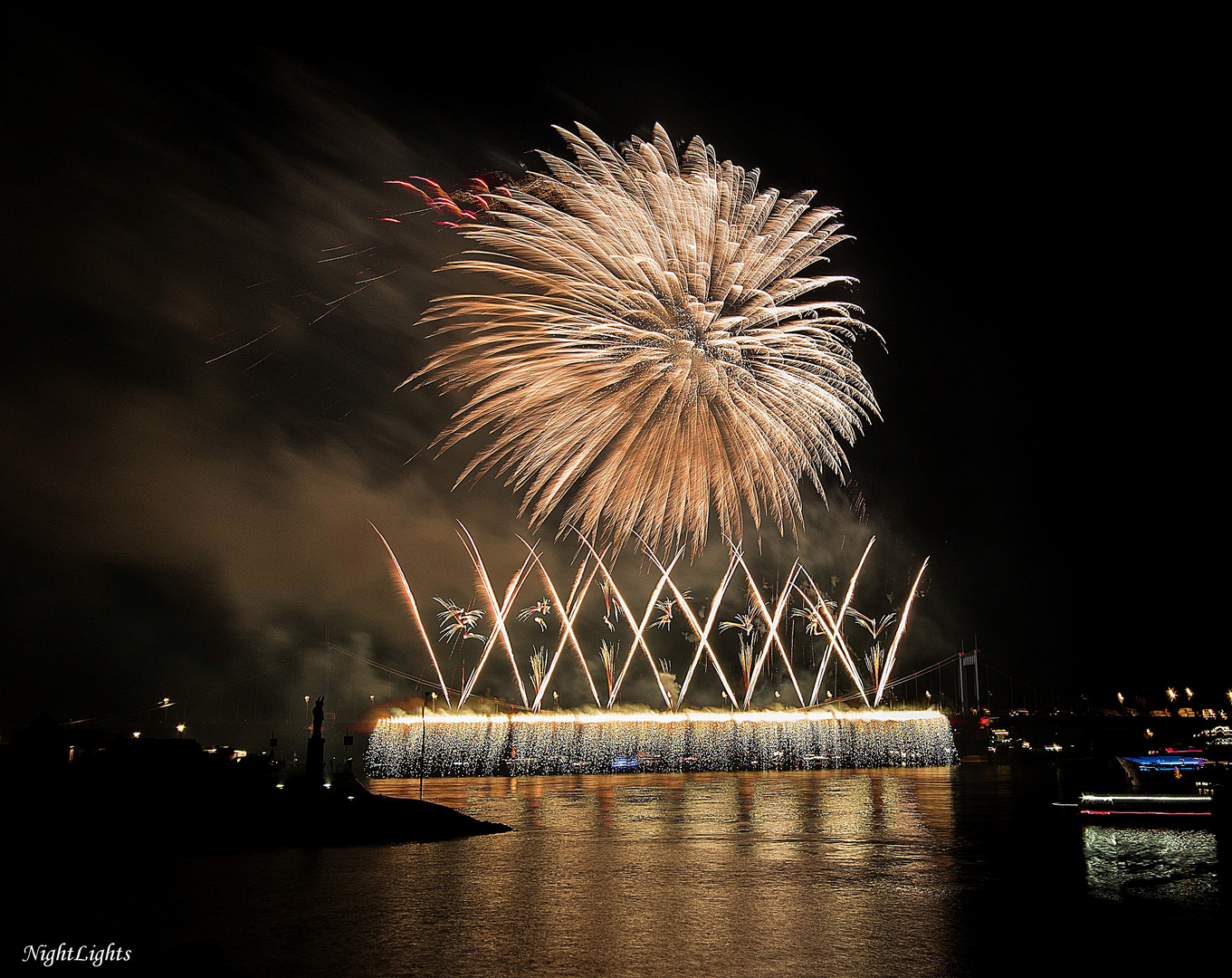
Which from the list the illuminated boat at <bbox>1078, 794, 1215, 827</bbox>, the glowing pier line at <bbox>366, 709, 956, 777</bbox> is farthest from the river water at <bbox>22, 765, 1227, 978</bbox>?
the glowing pier line at <bbox>366, 709, 956, 777</bbox>

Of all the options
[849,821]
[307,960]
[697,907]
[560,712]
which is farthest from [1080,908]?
[560,712]

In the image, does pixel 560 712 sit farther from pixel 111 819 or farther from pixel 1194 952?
pixel 1194 952

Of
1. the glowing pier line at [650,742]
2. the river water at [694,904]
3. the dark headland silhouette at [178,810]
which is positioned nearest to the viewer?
the river water at [694,904]

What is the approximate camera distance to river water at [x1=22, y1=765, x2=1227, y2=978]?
27.0 feet

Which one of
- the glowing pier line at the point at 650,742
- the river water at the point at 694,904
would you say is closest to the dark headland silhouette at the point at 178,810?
the river water at the point at 694,904

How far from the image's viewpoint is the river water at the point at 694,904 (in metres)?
8.24

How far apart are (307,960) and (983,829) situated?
55.4 ft

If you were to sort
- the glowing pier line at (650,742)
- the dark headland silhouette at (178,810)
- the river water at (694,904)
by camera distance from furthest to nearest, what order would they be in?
the glowing pier line at (650,742)
the dark headland silhouette at (178,810)
the river water at (694,904)

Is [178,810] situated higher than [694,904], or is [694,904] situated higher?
[178,810]

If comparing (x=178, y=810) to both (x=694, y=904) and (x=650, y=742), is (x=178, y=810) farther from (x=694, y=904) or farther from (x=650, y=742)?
(x=650, y=742)

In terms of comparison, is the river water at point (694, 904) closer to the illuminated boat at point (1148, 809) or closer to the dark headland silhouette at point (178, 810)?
the dark headland silhouette at point (178, 810)

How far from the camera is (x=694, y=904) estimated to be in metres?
10.8

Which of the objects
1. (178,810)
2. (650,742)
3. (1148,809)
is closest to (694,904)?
(178,810)

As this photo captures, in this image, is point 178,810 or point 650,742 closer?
point 178,810
